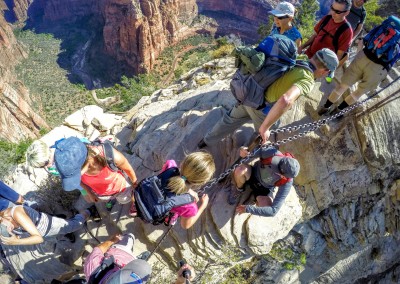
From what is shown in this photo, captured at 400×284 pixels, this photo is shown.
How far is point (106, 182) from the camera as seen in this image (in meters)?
3.55

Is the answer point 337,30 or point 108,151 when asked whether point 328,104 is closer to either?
point 337,30

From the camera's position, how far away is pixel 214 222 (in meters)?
4.31

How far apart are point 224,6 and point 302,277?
61.7 meters

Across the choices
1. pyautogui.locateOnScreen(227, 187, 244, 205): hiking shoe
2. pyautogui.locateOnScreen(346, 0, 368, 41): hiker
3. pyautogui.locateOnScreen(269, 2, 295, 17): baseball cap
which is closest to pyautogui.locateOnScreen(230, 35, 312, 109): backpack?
pyautogui.locateOnScreen(269, 2, 295, 17): baseball cap

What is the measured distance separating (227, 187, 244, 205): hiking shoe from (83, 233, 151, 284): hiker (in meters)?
1.59

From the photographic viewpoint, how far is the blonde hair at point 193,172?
9.62 feet

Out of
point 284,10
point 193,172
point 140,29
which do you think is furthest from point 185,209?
point 140,29

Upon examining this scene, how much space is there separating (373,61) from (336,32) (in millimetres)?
722

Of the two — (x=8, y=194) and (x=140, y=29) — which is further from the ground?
(x=8, y=194)

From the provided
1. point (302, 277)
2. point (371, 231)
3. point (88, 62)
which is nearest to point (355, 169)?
point (371, 231)

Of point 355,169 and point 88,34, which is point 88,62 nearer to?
point 88,34

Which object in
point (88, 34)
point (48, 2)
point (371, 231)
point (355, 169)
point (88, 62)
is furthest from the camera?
point (48, 2)

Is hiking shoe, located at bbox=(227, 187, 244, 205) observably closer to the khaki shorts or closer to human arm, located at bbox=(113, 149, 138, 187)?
human arm, located at bbox=(113, 149, 138, 187)

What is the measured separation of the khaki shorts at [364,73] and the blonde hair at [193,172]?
2766mm
